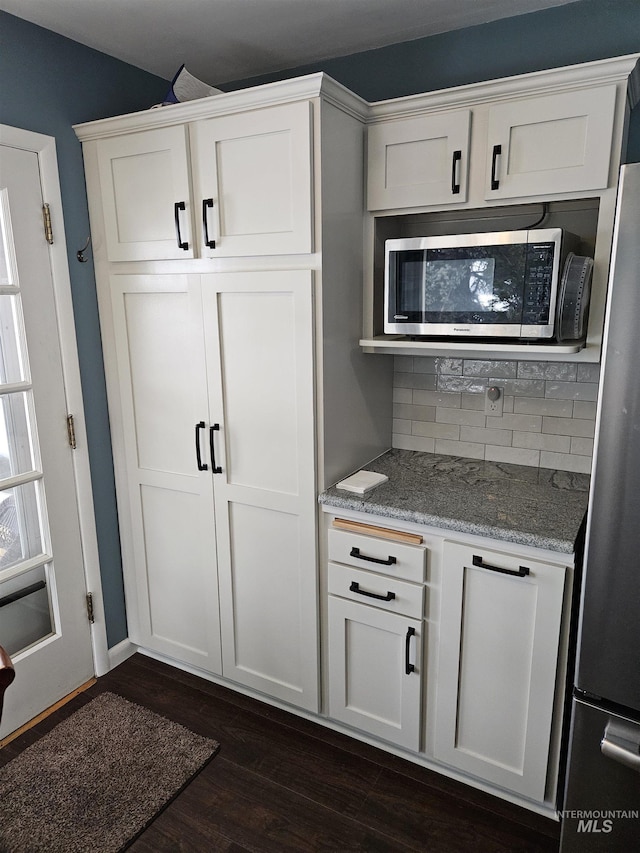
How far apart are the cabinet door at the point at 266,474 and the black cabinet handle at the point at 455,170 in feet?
1.84

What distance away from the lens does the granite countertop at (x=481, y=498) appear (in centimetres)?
172

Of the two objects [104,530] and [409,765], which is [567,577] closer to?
[409,765]

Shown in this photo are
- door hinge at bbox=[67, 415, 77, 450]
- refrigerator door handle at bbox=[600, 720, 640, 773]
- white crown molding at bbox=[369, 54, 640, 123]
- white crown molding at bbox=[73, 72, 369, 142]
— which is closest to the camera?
refrigerator door handle at bbox=[600, 720, 640, 773]

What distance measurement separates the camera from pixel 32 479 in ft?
7.27

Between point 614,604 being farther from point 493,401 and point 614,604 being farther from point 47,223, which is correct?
point 47,223

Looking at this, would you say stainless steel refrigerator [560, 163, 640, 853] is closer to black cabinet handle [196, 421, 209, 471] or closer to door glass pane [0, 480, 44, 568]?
black cabinet handle [196, 421, 209, 471]

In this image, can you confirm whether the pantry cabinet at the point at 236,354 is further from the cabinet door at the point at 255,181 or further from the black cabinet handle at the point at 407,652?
the black cabinet handle at the point at 407,652

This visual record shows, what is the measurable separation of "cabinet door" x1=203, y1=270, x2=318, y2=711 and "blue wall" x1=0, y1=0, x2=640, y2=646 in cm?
58

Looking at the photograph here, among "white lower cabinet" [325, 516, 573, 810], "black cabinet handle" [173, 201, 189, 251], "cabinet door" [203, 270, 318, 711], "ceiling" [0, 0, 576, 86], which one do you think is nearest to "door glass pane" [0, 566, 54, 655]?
"cabinet door" [203, 270, 318, 711]

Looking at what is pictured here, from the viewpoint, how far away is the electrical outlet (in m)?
2.27

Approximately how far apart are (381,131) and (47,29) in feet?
4.06

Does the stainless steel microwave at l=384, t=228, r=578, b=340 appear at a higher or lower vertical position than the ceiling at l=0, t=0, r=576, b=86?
lower

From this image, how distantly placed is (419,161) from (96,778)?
92.4 inches

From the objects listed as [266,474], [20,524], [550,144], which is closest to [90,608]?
[20,524]
